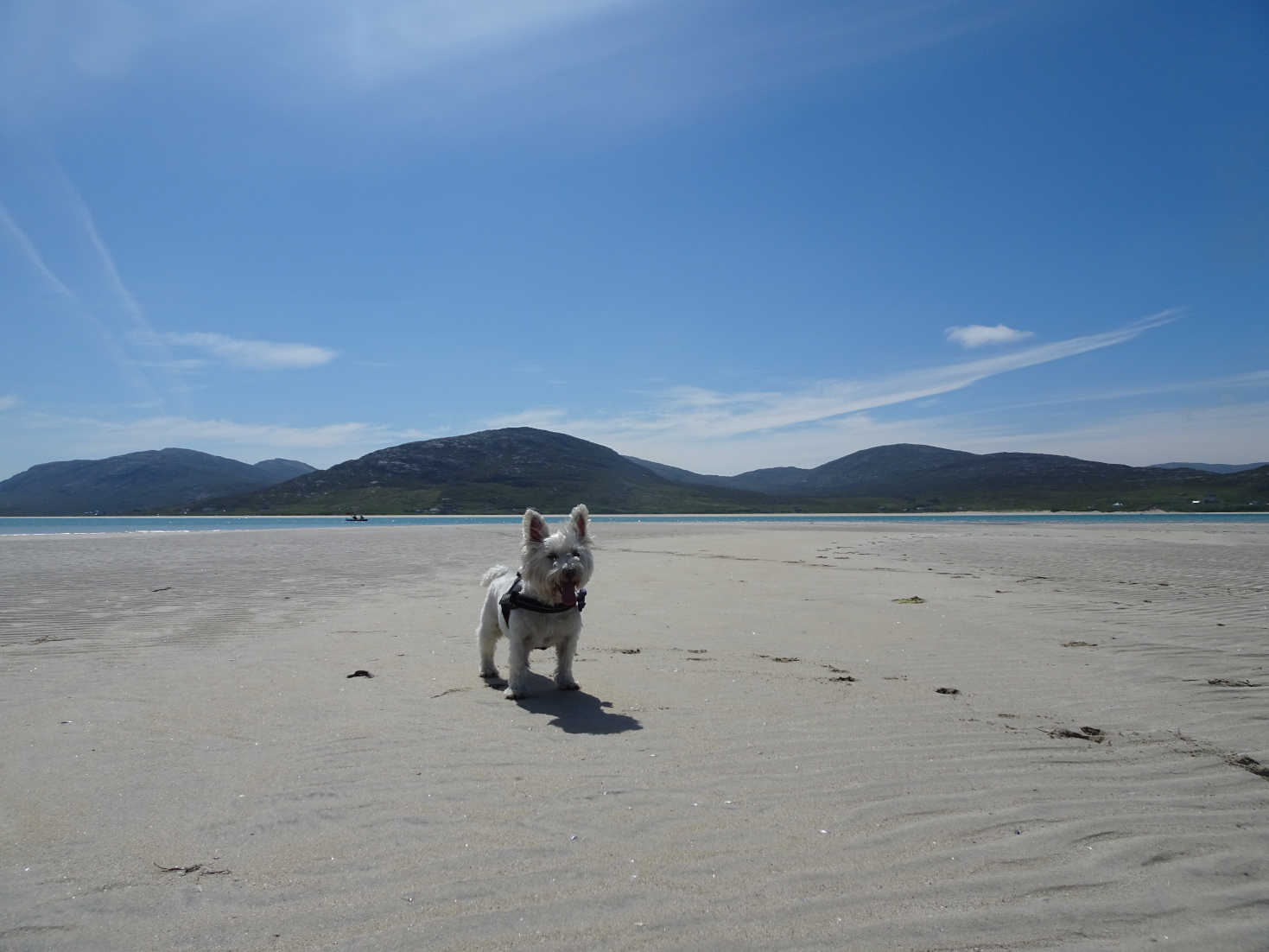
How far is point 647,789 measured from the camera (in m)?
4.75

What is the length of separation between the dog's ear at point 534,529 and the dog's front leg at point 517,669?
A: 38.7 inches

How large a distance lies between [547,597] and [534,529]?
2.53 feet

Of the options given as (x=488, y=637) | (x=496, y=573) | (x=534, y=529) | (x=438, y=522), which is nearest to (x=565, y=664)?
(x=488, y=637)

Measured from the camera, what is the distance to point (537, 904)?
3.37 m

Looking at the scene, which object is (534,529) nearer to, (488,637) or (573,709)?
(488,637)

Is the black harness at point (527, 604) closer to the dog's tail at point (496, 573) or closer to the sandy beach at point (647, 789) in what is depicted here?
the sandy beach at point (647, 789)

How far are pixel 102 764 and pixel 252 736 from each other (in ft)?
3.26

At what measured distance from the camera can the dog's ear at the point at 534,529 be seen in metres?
7.61

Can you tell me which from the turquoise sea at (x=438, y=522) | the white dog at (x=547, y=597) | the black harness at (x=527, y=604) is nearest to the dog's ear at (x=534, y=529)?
the white dog at (x=547, y=597)

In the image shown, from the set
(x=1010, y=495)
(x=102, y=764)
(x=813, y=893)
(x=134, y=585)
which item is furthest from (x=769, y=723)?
(x=1010, y=495)

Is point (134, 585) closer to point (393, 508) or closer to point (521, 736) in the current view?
point (521, 736)

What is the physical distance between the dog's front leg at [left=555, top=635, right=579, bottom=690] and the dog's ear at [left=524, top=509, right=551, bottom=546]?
114 centimetres

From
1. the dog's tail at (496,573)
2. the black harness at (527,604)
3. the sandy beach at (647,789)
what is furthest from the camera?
the dog's tail at (496,573)

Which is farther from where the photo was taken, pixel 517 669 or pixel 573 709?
pixel 517 669
